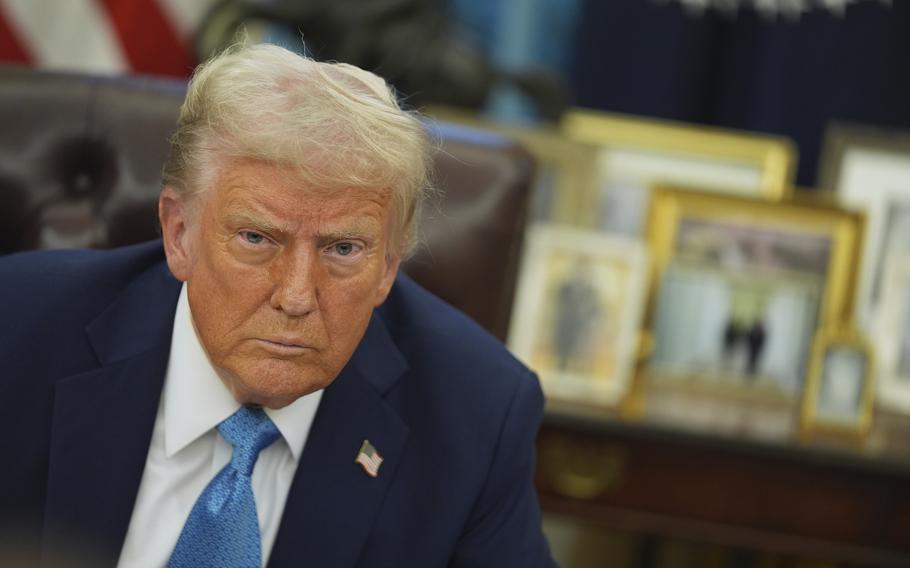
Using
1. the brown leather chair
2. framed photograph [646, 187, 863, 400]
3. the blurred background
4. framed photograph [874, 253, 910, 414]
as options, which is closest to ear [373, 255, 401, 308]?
the brown leather chair

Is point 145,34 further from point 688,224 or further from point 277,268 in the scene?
point 277,268

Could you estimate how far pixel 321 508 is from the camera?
71.4 inches

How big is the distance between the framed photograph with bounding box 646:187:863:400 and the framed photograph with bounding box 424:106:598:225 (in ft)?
0.56

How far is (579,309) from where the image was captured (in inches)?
123

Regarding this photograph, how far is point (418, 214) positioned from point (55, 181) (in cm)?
68

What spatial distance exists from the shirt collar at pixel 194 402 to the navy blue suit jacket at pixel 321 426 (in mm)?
19

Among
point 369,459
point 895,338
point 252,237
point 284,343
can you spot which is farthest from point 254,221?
point 895,338

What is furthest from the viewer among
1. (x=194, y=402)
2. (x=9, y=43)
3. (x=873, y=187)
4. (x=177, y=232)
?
(x=9, y=43)

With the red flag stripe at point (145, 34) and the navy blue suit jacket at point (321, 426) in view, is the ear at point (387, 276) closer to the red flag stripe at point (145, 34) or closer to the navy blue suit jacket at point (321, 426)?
the navy blue suit jacket at point (321, 426)

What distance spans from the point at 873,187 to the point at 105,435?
86.2 inches

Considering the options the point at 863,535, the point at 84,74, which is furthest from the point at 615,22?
the point at 84,74

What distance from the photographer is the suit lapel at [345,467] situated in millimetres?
1807

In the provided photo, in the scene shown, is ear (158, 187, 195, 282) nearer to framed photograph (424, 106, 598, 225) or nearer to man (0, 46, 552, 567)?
man (0, 46, 552, 567)

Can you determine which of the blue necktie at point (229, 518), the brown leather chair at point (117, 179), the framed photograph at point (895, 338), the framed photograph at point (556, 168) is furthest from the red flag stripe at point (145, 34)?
the blue necktie at point (229, 518)
